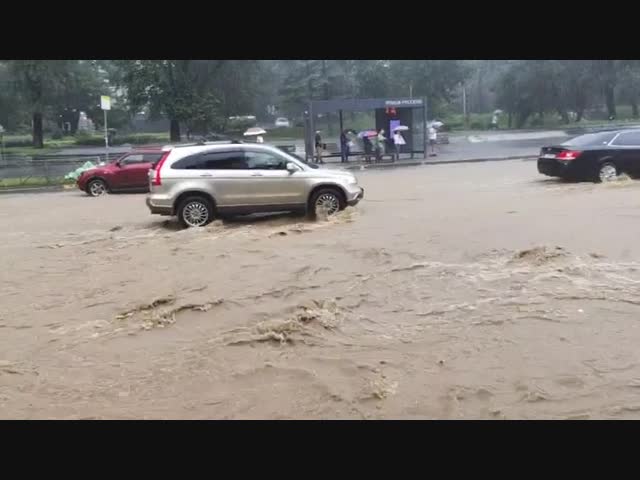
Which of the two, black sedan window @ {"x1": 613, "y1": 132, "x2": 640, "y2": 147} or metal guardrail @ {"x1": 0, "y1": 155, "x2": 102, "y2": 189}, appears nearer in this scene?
black sedan window @ {"x1": 613, "y1": 132, "x2": 640, "y2": 147}

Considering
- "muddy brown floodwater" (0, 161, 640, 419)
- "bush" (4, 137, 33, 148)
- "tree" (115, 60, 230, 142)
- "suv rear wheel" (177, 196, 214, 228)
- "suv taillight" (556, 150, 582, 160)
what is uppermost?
"tree" (115, 60, 230, 142)

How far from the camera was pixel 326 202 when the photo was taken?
1286 cm

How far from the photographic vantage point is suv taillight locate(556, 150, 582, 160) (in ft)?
54.0

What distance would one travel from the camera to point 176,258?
1030cm

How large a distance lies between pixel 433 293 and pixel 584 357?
2382mm

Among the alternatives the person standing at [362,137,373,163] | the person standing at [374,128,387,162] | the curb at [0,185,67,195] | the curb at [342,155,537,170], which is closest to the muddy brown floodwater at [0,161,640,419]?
the curb at [0,185,67,195]

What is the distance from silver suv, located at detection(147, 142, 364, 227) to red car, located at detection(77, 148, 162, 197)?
29.4 feet

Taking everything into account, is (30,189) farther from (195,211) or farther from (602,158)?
(602,158)

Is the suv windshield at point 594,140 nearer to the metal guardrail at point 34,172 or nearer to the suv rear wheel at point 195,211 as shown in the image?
the suv rear wheel at point 195,211

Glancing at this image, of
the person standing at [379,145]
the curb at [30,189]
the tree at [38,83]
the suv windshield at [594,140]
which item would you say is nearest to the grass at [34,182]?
the curb at [30,189]

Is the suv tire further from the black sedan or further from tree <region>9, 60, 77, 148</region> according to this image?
tree <region>9, 60, 77, 148</region>

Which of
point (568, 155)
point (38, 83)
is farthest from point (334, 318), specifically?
point (38, 83)

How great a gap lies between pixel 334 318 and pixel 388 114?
24.7 meters

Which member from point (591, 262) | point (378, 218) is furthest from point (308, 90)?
point (591, 262)
